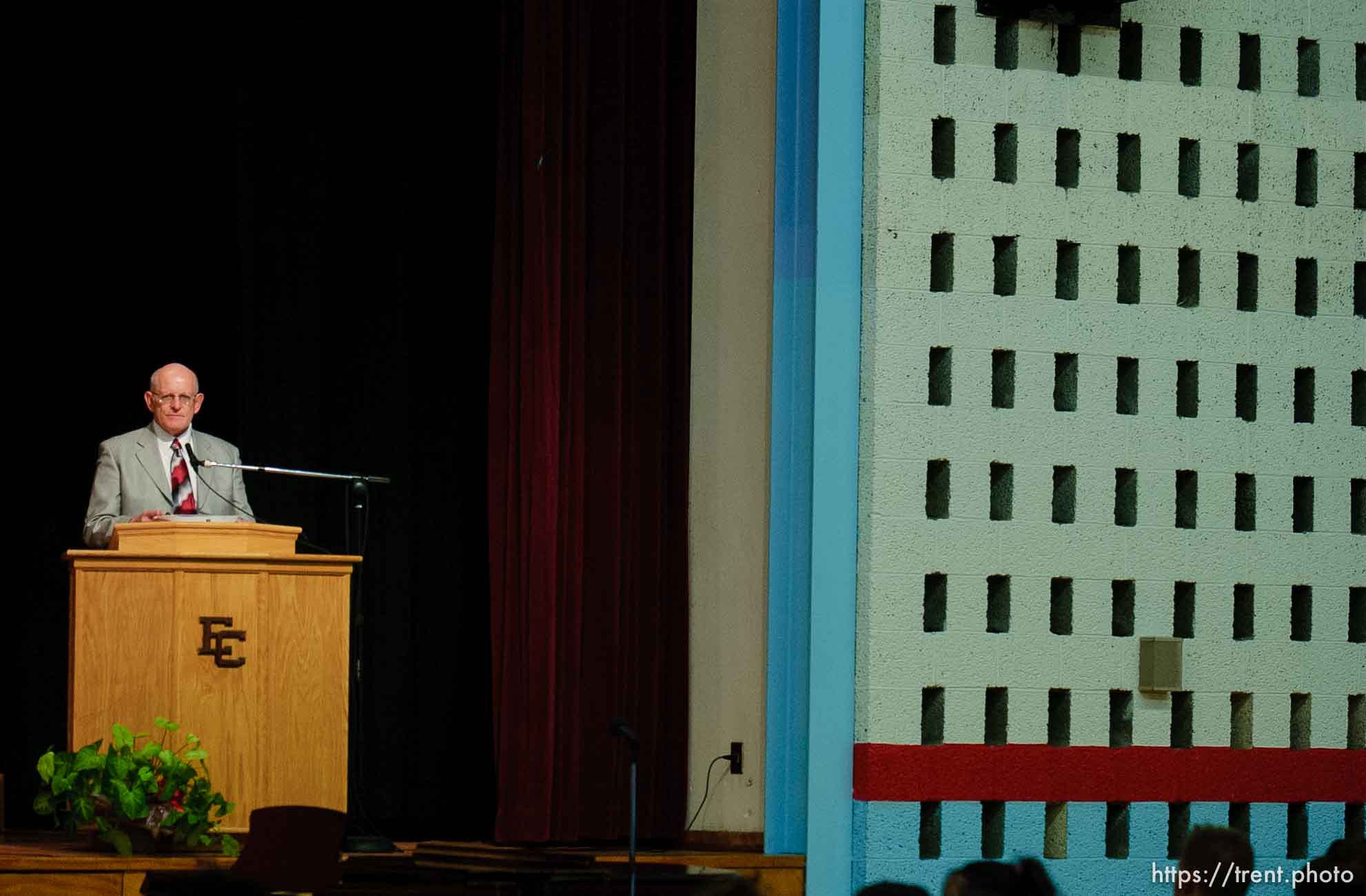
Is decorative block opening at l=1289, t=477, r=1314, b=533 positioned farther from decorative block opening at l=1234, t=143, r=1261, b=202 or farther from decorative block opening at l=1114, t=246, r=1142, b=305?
decorative block opening at l=1234, t=143, r=1261, b=202

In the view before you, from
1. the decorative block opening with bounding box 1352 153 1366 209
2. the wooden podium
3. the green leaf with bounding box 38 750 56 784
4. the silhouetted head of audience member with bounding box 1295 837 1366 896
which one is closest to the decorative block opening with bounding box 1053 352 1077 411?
the decorative block opening with bounding box 1352 153 1366 209

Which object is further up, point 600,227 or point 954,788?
point 600,227

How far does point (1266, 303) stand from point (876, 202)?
164 centimetres

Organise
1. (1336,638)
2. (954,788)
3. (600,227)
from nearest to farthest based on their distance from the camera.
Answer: (954,788) → (1336,638) → (600,227)

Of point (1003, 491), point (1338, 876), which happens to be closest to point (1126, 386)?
point (1003, 491)

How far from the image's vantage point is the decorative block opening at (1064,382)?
6953mm

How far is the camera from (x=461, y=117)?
8.23 metres

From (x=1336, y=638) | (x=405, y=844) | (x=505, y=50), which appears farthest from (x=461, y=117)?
(x=1336, y=638)

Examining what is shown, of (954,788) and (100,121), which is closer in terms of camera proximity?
(954,788)

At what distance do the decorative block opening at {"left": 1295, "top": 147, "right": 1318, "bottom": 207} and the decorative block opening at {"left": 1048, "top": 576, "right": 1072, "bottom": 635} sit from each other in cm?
182

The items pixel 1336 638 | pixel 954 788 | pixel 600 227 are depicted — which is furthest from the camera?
pixel 600 227

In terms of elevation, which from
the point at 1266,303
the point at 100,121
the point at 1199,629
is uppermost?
the point at 100,121

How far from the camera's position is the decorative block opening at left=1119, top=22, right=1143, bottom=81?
7.11m

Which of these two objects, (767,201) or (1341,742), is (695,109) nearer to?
(767,201)
